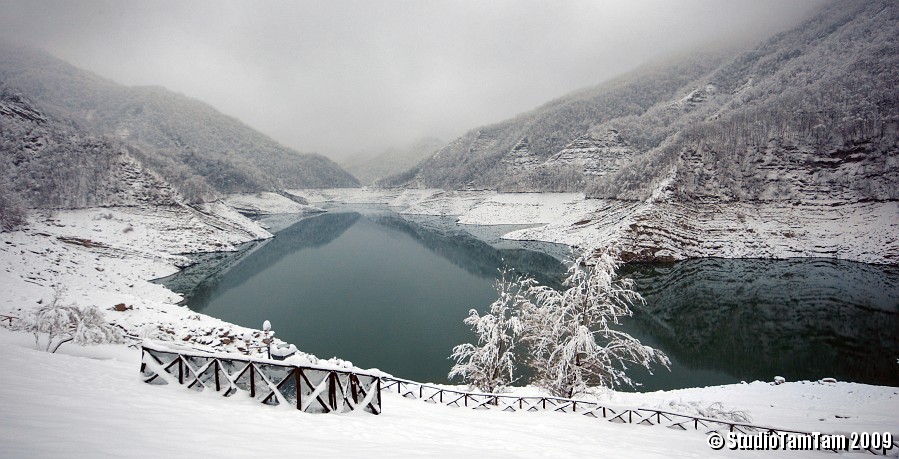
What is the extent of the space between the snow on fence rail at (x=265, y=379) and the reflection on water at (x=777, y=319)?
67.8ft

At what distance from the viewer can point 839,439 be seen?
34.0 ft

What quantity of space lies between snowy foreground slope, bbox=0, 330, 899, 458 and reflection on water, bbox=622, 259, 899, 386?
1108 cm

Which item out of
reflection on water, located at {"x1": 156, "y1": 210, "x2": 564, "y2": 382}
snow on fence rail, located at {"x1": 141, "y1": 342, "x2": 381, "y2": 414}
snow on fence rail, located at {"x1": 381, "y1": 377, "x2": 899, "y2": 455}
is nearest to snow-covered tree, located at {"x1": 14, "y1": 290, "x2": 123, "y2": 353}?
snow on fence rail, located at {"x1": 141, "y1": 342, "x2": 381, "y2": 414}

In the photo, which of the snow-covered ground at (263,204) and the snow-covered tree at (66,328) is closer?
the snow-covered tree at (66,328)

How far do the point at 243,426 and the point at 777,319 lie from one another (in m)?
42.9

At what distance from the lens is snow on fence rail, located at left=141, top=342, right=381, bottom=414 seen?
8945 millimetres

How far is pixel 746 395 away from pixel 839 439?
28.9 feet

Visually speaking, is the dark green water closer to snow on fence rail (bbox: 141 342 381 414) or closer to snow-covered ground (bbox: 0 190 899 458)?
snow-covered ground (bbox: 0 190 899 458)

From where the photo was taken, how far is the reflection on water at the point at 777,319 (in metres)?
24.0

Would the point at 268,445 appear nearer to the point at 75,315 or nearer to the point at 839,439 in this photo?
the point at 839,439

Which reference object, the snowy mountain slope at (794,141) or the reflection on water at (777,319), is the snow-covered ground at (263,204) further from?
the reflection on water at (777,319)

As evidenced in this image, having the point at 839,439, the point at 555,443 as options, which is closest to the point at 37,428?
the point at 555,443

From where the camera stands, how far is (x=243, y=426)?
669 cm

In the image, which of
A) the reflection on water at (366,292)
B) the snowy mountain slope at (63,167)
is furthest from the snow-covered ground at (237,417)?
the snowy mountain slope at (63,167)
